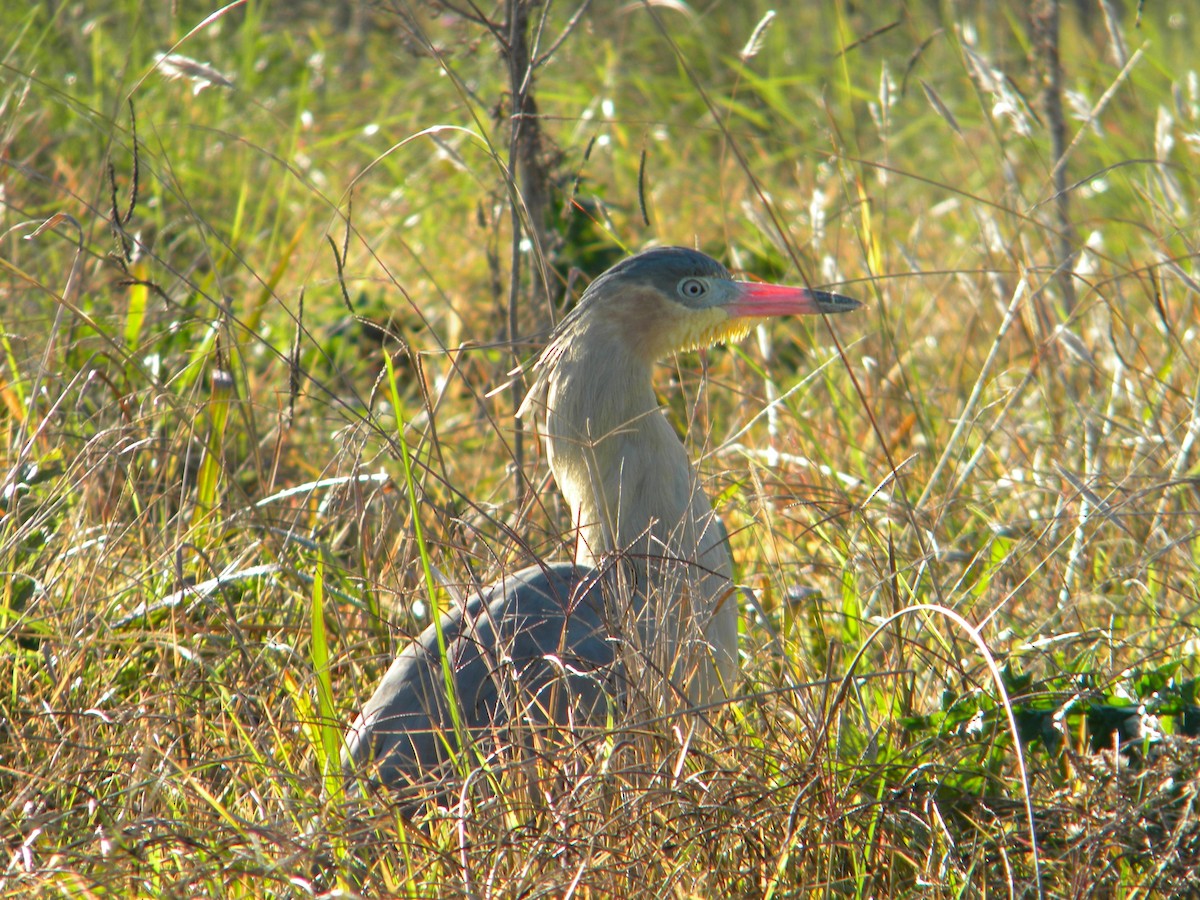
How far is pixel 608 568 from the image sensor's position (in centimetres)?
199

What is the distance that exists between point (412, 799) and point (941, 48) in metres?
5.99

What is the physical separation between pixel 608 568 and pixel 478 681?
1.66 ft

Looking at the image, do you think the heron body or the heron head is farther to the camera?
the heron head

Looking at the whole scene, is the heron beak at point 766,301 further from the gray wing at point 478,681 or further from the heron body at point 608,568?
the gray wing at point 478,681

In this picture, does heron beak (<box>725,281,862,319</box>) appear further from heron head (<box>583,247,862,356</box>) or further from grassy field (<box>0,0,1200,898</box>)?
grassy field (<box>0,0,1200,898</box>)

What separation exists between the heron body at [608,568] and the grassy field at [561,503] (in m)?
0.09

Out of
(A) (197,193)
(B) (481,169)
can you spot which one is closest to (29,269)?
(A) (197,193)

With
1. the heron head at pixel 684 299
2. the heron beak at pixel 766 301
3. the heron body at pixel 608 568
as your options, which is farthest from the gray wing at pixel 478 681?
the heron beak at pixel 766 301

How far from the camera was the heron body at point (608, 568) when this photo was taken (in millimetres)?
2045

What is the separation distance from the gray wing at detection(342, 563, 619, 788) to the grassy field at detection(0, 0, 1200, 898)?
80 mm

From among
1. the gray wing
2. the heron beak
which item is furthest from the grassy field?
the heron beak

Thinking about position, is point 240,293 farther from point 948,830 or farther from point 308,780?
point 948,830

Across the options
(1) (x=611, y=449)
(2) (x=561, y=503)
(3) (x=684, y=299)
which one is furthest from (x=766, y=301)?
(2) (x=561, y=503)

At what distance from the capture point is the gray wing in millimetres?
2090
